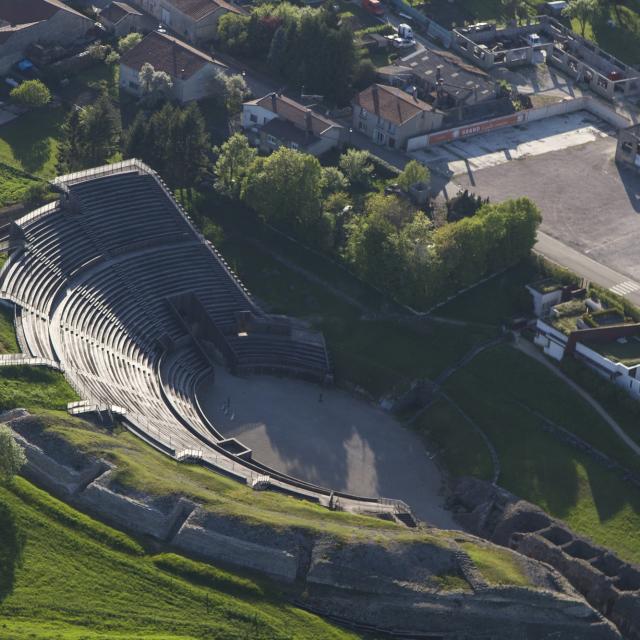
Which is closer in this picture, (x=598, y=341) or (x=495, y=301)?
(x=598, y=341)

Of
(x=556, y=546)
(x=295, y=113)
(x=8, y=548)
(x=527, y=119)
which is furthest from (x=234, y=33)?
(x=8, y=548)

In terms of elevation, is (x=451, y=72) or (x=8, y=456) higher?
(x=8, y=456)

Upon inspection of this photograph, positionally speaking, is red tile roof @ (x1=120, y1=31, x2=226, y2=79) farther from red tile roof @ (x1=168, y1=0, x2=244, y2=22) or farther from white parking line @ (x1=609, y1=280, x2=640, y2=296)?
white parking line @ (x1=609, y1=280, x2=640, y2=296)

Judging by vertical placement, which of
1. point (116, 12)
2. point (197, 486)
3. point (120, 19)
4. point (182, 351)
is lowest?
point (182, 351)

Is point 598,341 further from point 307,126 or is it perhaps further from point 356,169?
point 307,126

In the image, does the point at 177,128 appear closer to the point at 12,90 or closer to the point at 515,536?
the point at 12,90

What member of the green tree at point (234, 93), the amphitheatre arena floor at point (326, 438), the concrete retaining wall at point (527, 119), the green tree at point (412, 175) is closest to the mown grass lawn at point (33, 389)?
the amphitheatre arena floor at point (326, 438)

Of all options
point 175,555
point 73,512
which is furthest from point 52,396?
point 175,555
